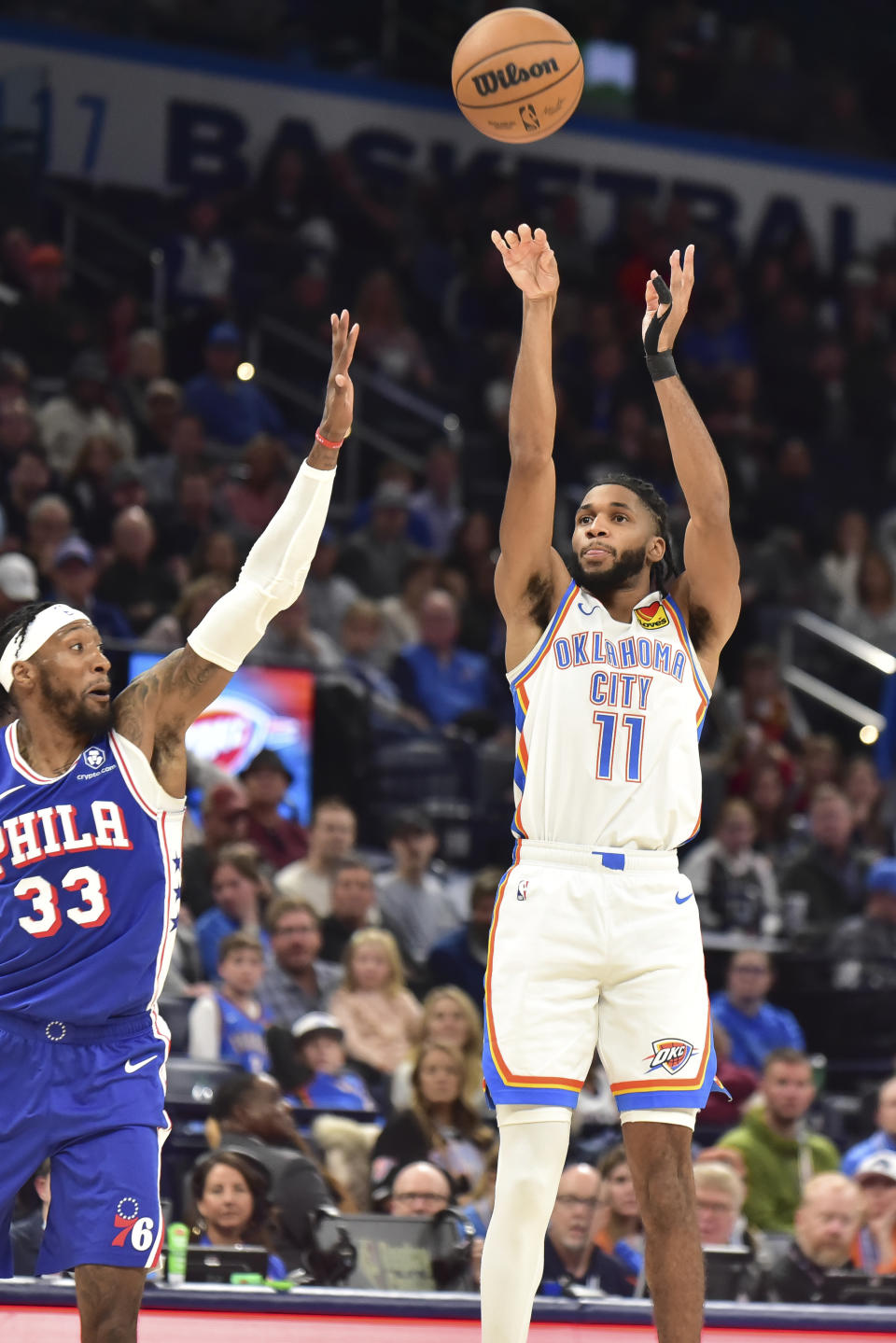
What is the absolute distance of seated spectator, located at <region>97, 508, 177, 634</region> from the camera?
400 inches

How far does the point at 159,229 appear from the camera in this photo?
1384cm

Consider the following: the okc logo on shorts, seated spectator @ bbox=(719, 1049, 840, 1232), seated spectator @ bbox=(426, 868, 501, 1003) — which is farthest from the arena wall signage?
the okc logo on shorts

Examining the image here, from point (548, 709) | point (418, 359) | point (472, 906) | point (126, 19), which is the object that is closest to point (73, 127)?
point (126, 19)

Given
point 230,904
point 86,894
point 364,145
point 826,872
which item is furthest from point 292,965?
point 364,145

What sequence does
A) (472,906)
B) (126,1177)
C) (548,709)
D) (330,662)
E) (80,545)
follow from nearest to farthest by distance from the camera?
(126,1177), (548,709), (472,906), (80,545), (330,662)

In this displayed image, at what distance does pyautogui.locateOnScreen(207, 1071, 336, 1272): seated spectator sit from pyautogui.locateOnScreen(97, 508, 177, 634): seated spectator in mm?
3738

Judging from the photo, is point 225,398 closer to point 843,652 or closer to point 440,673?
point 440,673

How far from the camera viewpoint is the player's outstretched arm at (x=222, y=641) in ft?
14.4

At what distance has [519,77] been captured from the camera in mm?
5613

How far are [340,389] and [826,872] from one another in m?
6.78

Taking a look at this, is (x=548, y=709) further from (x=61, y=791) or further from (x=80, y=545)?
(x=80, y=545)

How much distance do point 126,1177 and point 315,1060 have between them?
139 inches

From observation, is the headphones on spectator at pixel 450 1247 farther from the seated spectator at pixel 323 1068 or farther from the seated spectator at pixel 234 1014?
the seated spectator at pixel 234 1014

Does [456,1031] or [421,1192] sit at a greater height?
[456,1031]
